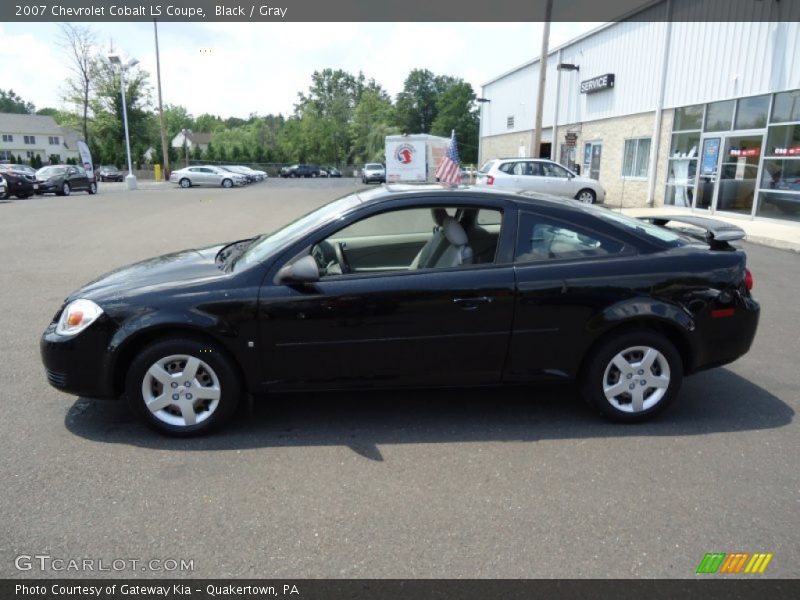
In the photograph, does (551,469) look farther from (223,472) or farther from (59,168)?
(59,168)

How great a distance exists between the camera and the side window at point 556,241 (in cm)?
381

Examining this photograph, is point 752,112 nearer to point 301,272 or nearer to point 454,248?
point 454,248

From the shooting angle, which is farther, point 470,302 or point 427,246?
point 427,246

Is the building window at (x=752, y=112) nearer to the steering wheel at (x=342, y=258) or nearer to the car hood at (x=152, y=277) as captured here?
the steering wheel at (x=342, y=258)

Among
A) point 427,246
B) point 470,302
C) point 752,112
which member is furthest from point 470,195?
point 752,112

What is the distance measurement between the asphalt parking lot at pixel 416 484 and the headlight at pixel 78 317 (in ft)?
2.24

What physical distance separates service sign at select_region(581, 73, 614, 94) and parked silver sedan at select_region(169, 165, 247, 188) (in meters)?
25.9

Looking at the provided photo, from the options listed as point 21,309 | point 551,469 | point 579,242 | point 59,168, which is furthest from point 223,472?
point 59,168

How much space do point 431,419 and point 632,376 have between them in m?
1.36

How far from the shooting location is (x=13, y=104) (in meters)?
145

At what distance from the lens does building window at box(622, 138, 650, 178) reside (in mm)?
20750

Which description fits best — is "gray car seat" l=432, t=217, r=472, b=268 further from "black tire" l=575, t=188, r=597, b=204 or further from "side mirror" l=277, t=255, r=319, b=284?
"black tire" l=575, t=188, r=597, b=204

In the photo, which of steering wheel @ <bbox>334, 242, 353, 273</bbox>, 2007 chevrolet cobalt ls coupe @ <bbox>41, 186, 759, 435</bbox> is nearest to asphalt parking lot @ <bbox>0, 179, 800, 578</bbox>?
2007 chevrolet cobalt ls coupe @ <bbox>41, 186, 759, 435</bbox>

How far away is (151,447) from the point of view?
11.8ft
